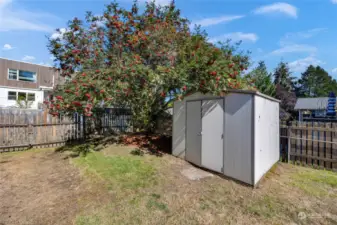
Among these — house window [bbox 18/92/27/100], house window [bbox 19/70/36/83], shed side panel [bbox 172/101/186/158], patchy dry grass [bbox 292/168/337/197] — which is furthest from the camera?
house window [bbox 19/70/36/83]

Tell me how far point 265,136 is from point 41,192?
205 inches

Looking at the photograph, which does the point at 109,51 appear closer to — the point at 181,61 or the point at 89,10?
the point at 89,10

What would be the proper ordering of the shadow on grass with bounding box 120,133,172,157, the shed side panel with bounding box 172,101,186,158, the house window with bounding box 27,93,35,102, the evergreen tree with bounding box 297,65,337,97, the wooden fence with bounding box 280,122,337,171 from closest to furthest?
1. the wooden fence with bounding box 280,122,337,171
2. the shed side panel with bounding box 172,101,186,158
3. the shadow on grass with bounding box 120,133,172,157
4. the house window with bounding box 27,93,35,102
5. the evergreen tree with bounding box 297,65,337,97

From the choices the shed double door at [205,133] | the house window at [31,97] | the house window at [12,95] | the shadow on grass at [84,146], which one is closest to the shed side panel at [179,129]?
the shed double door at [205,133]

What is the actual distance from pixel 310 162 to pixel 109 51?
290 inches

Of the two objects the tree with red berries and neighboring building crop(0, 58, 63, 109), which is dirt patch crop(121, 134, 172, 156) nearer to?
the tree with red berries

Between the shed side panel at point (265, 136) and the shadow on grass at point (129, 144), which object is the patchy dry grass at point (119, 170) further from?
the shed side panel at point (265, 136)

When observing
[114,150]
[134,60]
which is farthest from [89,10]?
[114,150]

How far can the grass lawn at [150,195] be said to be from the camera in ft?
9.18

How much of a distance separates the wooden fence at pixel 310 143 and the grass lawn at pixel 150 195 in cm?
44

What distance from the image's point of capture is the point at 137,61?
5.07 metres

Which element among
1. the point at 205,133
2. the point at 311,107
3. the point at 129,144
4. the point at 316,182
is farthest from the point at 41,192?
the point at 311,107

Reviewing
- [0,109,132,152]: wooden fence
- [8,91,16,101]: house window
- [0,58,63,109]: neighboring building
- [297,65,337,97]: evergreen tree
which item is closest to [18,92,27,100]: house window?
[0,58,63,109]: neighboring building

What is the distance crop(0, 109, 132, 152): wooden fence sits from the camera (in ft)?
21.4
